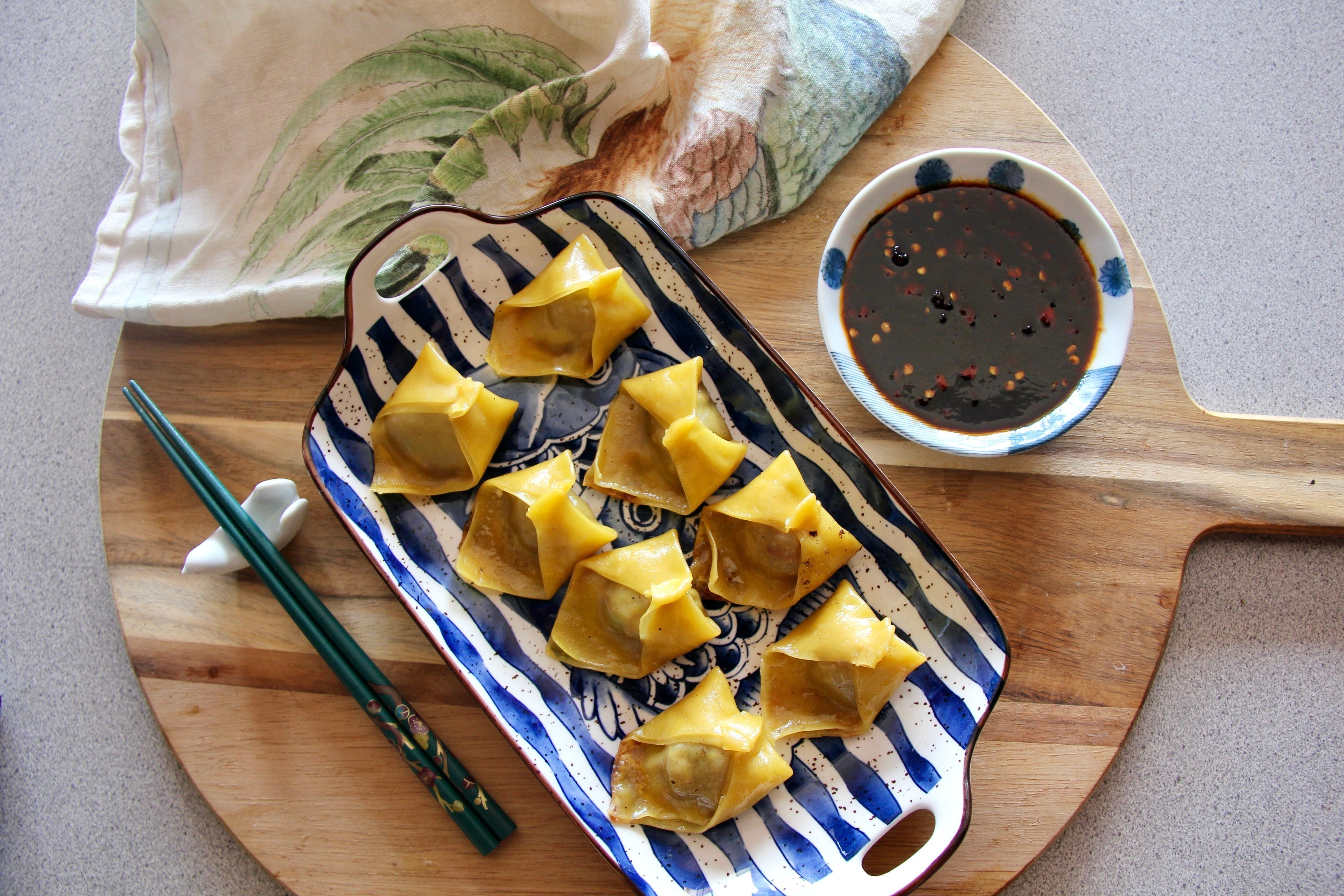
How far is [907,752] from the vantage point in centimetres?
149

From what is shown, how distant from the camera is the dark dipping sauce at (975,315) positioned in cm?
153

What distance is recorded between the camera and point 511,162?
1680 mm

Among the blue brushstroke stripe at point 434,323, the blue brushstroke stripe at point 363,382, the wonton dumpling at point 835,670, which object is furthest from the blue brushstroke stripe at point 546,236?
the wonton dumpling at point 835,670

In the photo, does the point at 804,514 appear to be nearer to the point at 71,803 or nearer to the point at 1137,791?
the point at 1137,791

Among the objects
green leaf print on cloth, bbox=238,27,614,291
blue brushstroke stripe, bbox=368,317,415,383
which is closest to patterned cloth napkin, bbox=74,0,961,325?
green leaf print on cloth, bbox=238,27,614,291

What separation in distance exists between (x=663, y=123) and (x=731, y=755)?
1212 mm

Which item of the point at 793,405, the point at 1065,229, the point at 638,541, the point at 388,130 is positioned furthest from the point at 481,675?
the point at 1065,229

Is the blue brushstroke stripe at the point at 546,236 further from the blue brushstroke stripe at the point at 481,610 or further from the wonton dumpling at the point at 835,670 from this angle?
the wonton dumpling at the point at 835,670

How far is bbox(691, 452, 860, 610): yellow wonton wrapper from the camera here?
4.92 ft

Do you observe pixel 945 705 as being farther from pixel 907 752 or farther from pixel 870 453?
pixel 870 453

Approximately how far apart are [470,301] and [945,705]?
1.15 metres

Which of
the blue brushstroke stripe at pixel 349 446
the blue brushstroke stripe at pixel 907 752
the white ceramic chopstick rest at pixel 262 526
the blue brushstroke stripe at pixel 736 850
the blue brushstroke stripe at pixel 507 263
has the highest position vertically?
the blue brushstroke stripe at pixel 507 263

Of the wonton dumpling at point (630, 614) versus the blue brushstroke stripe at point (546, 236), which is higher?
the blue brushstroke stripe at point (546, 236)

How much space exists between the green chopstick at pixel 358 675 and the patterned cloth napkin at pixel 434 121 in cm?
35
